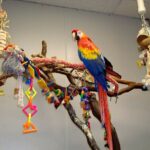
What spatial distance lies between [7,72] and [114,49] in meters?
1.04

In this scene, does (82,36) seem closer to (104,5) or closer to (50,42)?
(50,42)

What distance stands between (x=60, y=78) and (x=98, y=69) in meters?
0.70

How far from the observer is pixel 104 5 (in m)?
1.82

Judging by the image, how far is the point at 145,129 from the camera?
1.72m

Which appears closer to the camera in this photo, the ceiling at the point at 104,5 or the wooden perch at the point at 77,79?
the wooden perch at the point at 77,79

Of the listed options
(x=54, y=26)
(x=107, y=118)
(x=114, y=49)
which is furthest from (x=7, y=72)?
(x=114, y=49)

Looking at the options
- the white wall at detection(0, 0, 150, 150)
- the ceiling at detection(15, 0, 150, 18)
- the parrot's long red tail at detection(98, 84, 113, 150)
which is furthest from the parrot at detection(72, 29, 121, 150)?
the ceiling at detection(15, 0, 150, 18)

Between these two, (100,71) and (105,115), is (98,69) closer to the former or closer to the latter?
(100,71)

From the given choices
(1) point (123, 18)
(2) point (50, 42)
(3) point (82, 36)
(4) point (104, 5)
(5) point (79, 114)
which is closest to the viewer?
(3) point (82, 36)

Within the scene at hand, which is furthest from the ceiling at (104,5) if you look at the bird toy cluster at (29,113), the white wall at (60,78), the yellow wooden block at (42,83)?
the bird toy cluster at (29,113)

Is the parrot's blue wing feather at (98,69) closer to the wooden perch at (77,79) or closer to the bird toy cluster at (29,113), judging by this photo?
the wooden perch at (77,79)

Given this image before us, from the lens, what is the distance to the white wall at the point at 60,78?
1.48 m

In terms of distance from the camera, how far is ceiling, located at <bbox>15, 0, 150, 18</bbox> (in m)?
1.76

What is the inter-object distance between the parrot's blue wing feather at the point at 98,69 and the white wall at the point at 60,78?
65 centimetres
